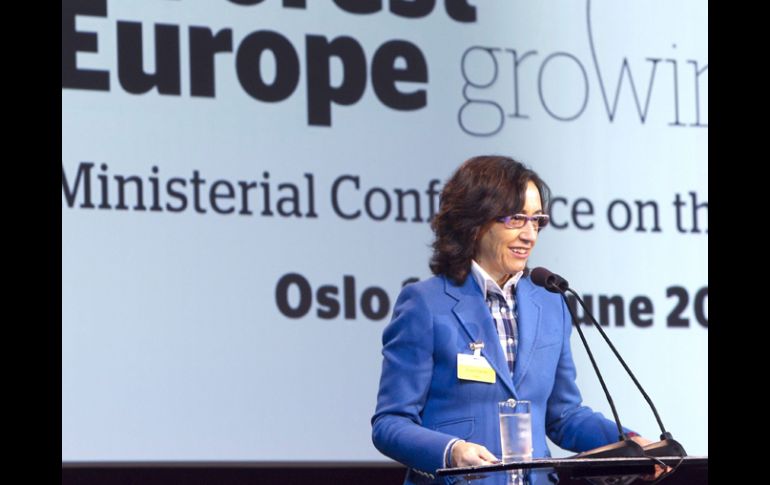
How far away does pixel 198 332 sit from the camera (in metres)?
4.74

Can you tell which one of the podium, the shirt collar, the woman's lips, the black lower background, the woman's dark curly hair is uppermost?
the woman's dark curly hair

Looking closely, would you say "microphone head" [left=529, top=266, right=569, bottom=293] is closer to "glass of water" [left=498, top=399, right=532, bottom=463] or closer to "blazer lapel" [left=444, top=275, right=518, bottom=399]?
"blazer lapel" [left=444, top=275, right=518, bottom=399]

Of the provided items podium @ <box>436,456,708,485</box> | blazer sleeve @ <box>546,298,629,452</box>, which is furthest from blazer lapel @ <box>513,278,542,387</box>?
podium @ <box>436,456,708,485</box>

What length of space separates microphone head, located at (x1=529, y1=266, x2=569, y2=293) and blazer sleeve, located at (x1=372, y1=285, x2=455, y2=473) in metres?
0.27

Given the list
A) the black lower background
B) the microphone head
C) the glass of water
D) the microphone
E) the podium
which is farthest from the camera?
the black lower background

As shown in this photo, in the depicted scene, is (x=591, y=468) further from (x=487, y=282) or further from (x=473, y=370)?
(x=487, y=282)

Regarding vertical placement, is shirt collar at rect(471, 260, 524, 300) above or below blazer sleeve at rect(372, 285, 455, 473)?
above

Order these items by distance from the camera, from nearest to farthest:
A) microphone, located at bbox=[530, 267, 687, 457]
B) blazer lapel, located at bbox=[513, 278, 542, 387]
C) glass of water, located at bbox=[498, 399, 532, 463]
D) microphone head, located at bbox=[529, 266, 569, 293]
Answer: microphone, located at bbox=[530, 267, 687, 457], glass of water, located at bbox=[498, 399, 532, 463], microphone head, located at bbox=[529, 266, 569, 293], blazer lapel, located at bbox=[513, 278, 542, 387]

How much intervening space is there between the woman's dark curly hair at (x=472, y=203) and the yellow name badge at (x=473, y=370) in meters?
0.22

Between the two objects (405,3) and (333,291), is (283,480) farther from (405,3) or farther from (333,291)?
(405,3)

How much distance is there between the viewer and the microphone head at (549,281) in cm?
326

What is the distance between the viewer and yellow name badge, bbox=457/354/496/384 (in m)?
3.30

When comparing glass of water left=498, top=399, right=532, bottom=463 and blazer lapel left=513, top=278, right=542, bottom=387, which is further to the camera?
blazer lapel left=513, top=278, right=542, bottom=387

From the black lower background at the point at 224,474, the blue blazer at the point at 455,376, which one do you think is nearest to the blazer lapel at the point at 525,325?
the blue blazer at the point at 455,376
